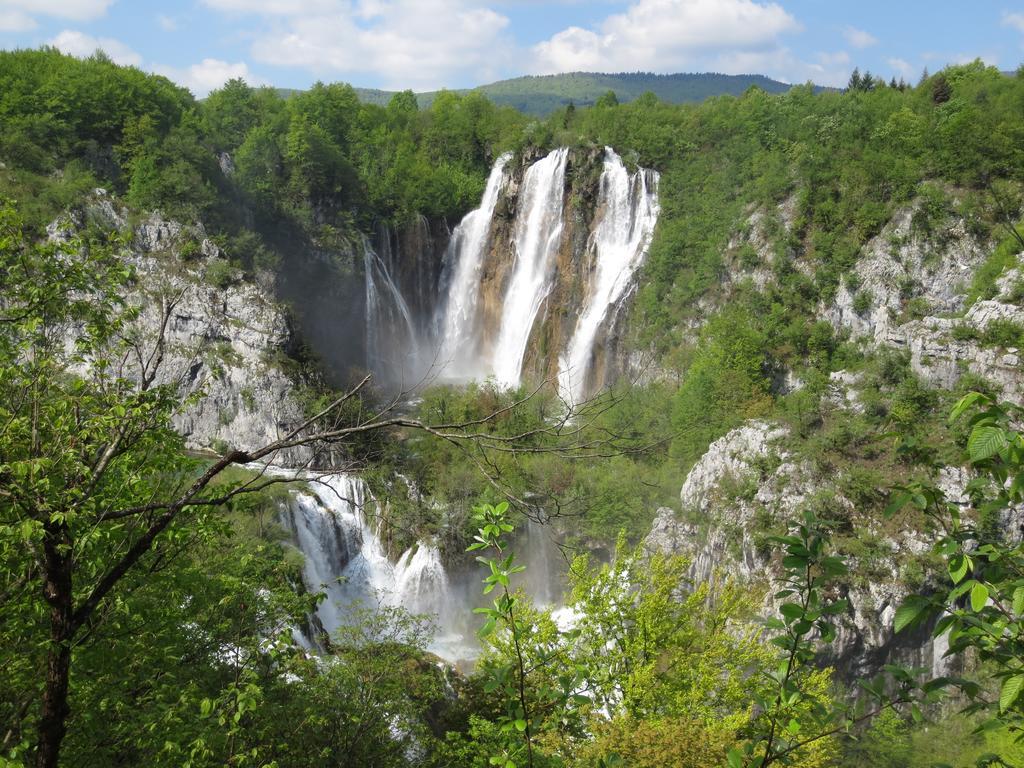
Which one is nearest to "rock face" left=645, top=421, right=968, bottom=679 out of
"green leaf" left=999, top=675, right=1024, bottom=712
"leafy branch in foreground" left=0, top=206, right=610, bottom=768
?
"leafy branch in foreground" left=0, top=206, right=610, bottom=768

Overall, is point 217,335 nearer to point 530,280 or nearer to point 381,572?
point 381,572

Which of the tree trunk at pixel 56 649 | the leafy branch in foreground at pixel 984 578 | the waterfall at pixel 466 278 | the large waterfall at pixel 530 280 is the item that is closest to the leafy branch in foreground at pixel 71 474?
the tree trunk at pixel 56 649

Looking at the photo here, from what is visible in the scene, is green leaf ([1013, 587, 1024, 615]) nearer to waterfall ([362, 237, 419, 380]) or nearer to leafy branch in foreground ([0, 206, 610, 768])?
leafy branch in foreground ([0, 206, 610, 768])

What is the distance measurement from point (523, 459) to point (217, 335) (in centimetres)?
1381

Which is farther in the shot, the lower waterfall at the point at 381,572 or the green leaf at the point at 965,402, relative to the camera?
the lower waterfall at the point at 381,572

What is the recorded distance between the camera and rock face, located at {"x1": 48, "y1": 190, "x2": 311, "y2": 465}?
27891mm

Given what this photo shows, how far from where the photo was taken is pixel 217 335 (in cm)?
2891

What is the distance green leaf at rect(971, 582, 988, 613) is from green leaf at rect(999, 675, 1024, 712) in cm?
26

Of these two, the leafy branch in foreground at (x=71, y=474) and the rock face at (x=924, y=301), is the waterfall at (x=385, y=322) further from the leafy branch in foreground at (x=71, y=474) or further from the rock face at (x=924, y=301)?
the leafy branch in foreground at (x=71, y=474)

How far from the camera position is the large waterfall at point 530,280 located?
104ft

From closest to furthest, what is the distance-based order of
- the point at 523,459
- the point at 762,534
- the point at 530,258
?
the point at 762,534 → the point at 523,459 → the point at 530,258

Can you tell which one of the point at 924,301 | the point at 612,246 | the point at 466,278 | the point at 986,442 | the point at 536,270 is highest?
the point at 612,246

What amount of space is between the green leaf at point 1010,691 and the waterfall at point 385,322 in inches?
1341

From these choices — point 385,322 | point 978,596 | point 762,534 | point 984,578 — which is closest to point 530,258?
point 385,322
